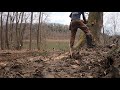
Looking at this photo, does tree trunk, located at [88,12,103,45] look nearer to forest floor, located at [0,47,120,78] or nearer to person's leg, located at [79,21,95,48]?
person's leg, located at [79,21,95,48]

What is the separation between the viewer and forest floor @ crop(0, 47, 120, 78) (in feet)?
18.2

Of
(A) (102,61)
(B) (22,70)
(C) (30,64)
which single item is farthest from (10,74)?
(A) (102,61)

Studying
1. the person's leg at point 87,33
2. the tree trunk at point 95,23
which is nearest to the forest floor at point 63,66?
the person's leg at point 87,33

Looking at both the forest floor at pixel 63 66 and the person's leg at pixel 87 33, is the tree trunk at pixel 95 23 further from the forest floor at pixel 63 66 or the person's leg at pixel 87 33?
the forest floor at pixel 63 66

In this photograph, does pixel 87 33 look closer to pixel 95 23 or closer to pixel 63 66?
pixel 95 23

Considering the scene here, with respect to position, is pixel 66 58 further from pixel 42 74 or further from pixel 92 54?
pixel 42 74

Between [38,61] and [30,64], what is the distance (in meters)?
0.28

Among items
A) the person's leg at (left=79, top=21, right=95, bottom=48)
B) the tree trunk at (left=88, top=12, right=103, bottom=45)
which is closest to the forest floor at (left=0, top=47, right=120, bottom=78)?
the person's leg at (left=79, top=21, right=95, bottom=48)

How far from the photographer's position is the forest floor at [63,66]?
5.54 meters

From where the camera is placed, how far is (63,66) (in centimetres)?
614

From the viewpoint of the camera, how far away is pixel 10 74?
5.81 metres
